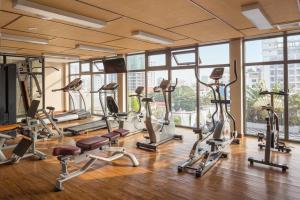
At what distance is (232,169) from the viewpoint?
12.1 feet

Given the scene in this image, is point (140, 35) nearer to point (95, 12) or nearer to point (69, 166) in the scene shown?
point (95, 12)

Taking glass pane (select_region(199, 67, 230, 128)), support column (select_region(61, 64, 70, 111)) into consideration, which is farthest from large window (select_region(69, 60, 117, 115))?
glass pane (select_region(199, 67, 230, 128))

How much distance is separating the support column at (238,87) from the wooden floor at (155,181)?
155cm

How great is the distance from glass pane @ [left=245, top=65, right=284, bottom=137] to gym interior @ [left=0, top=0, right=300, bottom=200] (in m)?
0.02

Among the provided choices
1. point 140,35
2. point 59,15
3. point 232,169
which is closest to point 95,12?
point 59,15

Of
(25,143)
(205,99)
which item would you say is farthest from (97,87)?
(25,143)

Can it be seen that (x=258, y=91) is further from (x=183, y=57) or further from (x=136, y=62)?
(x=136, y=62)

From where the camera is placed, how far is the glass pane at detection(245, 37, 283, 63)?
5346 millimetres

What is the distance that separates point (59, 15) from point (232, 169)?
11.8 ft

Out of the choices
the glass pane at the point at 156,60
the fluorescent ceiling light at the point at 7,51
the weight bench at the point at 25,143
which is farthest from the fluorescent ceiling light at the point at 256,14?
the fluorescent ceiling light at the point at 7,51

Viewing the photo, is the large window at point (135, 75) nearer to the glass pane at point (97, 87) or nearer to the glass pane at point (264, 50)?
the glass pane at point (97, 87)

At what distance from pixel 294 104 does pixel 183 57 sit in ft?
10.3

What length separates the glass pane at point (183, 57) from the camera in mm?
6723

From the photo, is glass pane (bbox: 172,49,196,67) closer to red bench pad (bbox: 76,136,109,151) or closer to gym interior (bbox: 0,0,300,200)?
gym interior (bbox: 0,0,300,200)
